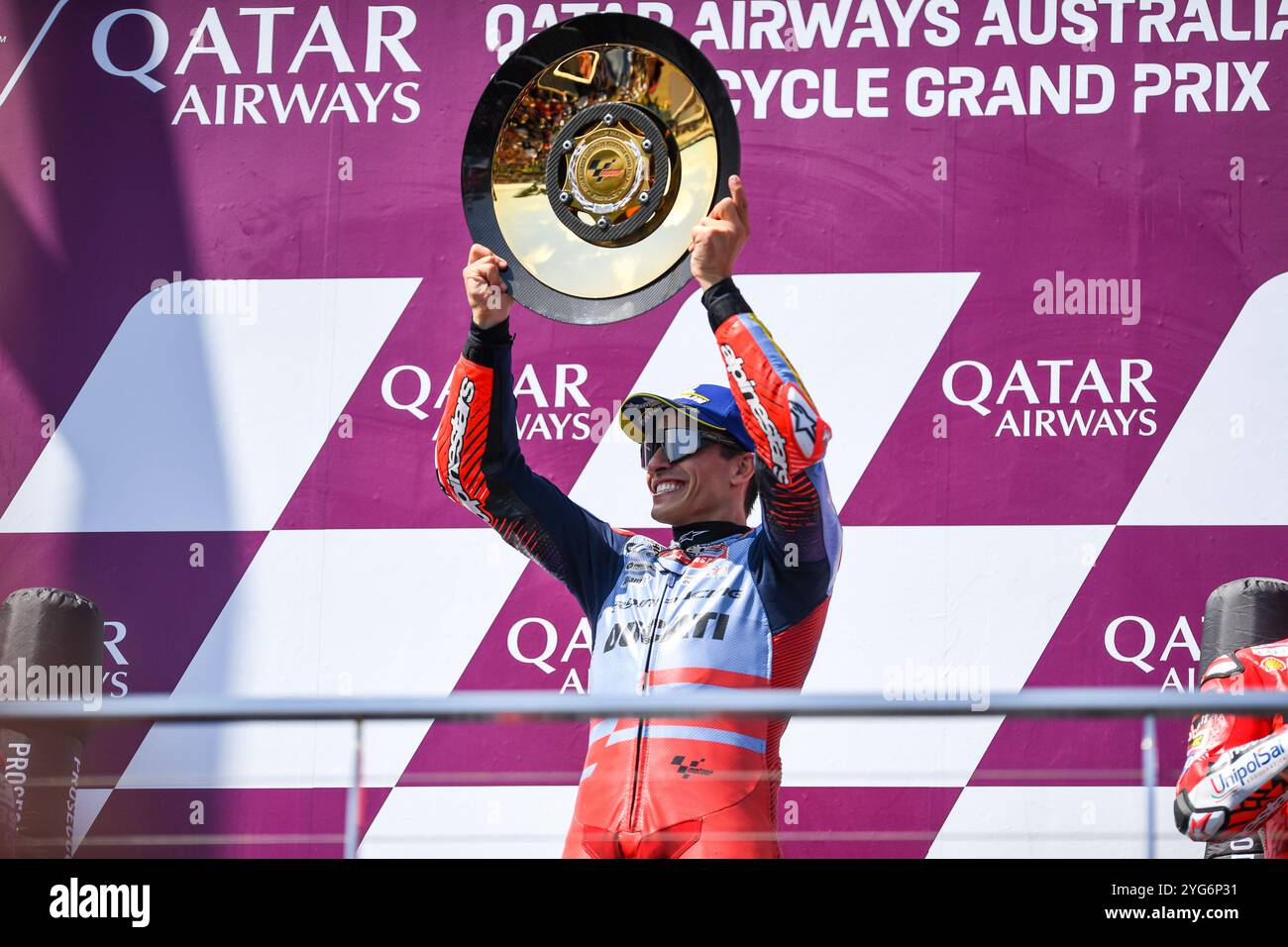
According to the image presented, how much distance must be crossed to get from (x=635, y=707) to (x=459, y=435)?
1.18 m

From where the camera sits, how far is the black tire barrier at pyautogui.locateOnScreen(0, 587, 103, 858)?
2.43 m

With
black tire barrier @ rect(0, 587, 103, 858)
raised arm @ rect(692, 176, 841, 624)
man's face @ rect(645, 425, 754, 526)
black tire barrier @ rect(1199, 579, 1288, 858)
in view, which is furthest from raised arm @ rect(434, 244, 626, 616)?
black tire barrier @ rect(1199, 579, 1288, 858)

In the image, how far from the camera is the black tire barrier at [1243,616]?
130 inches

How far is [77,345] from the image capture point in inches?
156

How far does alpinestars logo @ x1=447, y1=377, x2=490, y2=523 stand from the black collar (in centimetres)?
37

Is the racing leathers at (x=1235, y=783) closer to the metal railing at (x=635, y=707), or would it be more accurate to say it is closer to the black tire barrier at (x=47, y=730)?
the metal railing at (x=635, y=707)

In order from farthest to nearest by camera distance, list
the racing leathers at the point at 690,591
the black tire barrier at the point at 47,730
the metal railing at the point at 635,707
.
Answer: the racing leathers at the point at 690,591
the black tire barrier at the point at 47,730
the metal railing at the point at 635,707

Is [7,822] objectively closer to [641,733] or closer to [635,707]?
[641,733]

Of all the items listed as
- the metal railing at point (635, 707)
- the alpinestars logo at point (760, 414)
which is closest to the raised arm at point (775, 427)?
the alpinestars logo at point (760, 414)

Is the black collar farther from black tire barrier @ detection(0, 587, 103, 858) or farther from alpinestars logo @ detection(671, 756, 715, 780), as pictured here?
black tire barrier @ detection(0, 587, 103, 858)
